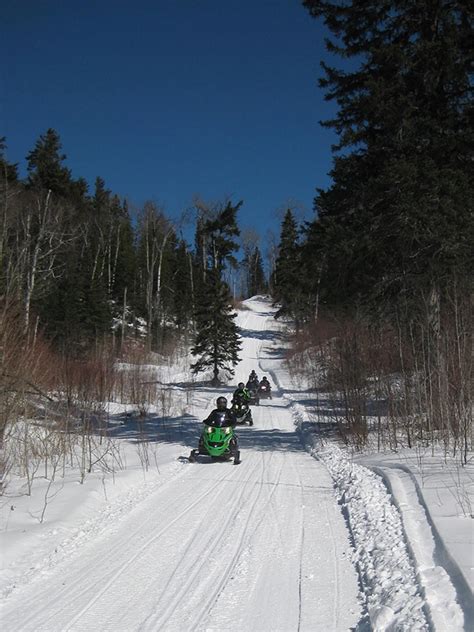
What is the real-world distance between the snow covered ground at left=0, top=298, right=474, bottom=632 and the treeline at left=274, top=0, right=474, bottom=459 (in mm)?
2026

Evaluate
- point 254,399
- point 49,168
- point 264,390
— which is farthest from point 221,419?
point 49,168

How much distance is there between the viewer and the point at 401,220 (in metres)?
11.3

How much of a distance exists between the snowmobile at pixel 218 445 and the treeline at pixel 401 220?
2.75m

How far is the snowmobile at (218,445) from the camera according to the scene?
36.7 ft

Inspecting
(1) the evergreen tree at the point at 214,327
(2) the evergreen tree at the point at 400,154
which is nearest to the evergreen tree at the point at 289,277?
(1) the evergreen tree at the point at 214,327

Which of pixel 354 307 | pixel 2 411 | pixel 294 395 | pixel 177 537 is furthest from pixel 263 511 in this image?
pixel 294 395

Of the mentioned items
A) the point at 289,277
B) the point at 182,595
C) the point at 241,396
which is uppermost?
the point at 289,277

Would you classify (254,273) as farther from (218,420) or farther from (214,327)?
(218,420)

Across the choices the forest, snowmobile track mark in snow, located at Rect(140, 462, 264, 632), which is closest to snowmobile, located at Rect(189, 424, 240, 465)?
the forest

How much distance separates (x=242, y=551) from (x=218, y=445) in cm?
596

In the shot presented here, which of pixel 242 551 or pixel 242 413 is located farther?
pixel 242 413

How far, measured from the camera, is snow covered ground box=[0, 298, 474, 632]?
153 inches

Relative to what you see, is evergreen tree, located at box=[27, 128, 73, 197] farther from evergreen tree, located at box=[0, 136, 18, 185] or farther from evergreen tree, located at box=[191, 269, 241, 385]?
evergreen tree, located at box=[191, 269, 241, 385]

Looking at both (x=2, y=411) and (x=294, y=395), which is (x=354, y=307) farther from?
(x=294, y=395)
